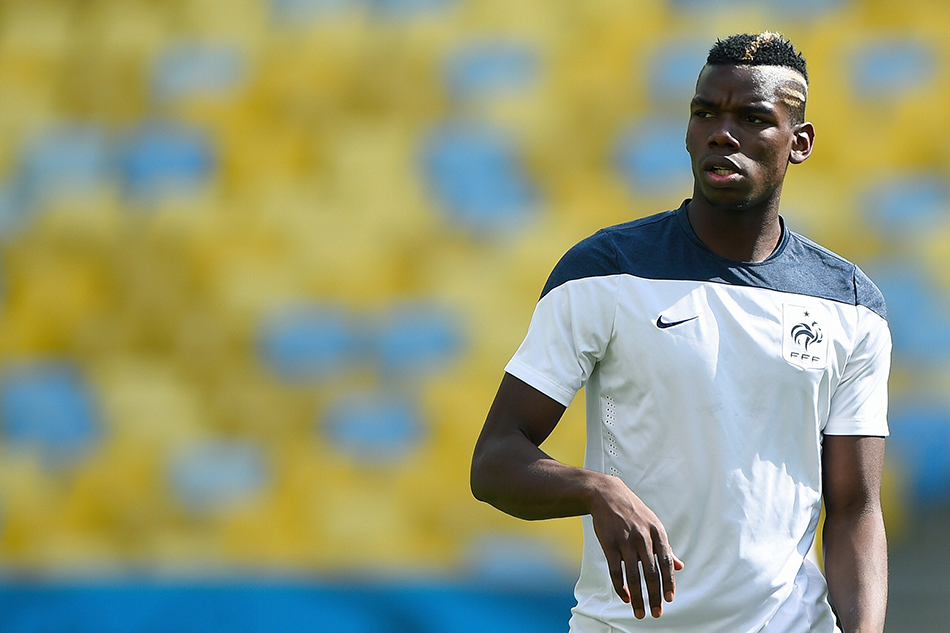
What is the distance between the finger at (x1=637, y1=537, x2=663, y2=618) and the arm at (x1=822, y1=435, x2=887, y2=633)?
→ 0.36m

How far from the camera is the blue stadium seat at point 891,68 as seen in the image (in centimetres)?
284

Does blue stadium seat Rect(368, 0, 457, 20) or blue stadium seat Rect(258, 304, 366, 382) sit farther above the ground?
blue stadium seat Rect(368, 0, 457, 20)

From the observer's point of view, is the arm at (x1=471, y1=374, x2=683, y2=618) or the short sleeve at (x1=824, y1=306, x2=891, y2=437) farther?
the short sleeve at (x1=824, y1=306, x2=891, y2=437)

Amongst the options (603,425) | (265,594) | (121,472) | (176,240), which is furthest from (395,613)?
(603,425)

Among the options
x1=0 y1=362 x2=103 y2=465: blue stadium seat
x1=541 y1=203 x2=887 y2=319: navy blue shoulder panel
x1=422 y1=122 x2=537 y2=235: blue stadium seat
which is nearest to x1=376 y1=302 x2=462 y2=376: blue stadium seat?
x1=422 y1=122 x2=537 y2=235: blue stadium seat

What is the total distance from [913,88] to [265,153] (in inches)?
65.0

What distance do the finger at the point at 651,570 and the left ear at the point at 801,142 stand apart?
23.5 inches

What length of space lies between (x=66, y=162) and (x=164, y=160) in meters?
0.27

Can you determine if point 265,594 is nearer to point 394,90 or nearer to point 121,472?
point 121,472

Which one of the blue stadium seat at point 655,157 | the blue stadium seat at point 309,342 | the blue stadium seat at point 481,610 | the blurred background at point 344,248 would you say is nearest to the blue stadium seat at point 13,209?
the blurred background at point 344,248

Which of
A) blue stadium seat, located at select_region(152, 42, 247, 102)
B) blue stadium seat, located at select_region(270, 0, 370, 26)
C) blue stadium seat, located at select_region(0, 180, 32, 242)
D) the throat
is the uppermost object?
blue stadium seat, located at select_region(270, 0, 370, 26)

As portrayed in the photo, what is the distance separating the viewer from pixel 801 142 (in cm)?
148

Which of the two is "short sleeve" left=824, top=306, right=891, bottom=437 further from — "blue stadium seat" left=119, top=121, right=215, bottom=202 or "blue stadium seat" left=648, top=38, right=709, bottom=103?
"blue stadium seat" left=119, top=121, right=215, bottom=202

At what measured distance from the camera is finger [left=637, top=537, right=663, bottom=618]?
1.11 metres
